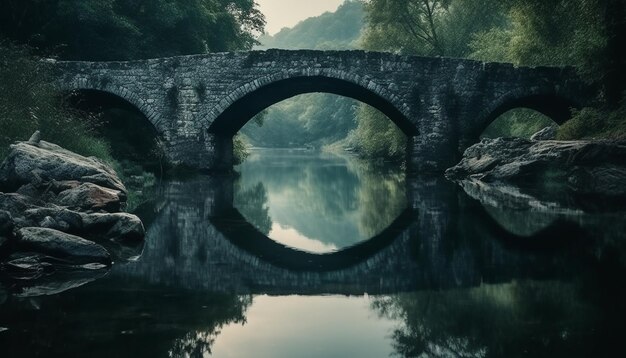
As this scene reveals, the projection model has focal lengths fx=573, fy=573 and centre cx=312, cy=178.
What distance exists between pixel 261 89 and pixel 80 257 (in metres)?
15.4

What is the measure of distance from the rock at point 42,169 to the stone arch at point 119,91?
1074cm

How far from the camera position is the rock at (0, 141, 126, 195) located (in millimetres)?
9367

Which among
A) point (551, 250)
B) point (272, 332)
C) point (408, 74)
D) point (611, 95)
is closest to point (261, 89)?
point (408, 74)

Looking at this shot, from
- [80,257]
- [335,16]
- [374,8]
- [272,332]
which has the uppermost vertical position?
[335,16]

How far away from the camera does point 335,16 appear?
525 ft

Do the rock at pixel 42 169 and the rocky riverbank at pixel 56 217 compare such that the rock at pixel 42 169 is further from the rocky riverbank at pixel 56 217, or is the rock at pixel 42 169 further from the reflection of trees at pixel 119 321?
the reflection of trees at pixel 119 321

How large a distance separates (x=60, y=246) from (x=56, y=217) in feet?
3.14

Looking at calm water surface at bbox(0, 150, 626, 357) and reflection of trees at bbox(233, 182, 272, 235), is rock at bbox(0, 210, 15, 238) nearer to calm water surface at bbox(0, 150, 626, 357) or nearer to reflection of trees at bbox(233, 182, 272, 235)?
calm water surface at bbox(0, 150, 626, 357)

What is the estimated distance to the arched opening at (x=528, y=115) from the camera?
21250mm

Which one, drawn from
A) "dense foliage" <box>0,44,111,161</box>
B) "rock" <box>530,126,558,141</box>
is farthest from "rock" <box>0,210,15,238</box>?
"rock" <box>530,126,558,141</box>

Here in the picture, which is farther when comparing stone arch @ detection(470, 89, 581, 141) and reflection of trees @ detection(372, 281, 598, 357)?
stone arch @ detection(470, 89, 581, 141)

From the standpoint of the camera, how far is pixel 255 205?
13094 mm

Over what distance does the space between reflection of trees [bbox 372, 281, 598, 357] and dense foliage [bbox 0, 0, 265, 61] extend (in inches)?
618

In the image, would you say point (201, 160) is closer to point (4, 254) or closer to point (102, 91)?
point (102, 91)
